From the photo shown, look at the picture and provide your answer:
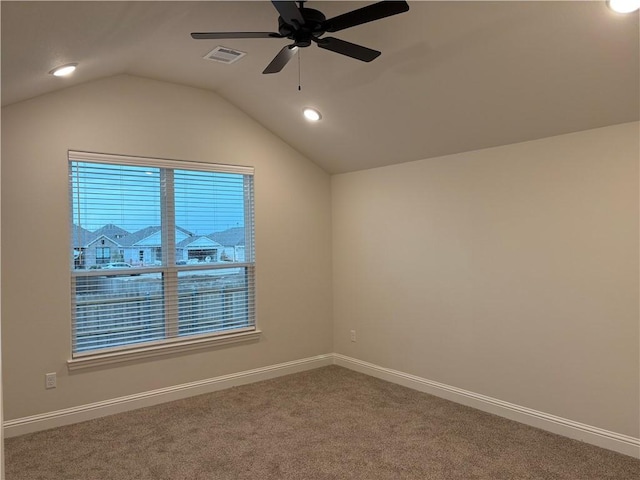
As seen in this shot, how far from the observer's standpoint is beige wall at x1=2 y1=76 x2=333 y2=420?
Answer: 355 cm

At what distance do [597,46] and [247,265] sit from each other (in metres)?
3.32

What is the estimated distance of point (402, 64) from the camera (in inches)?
127

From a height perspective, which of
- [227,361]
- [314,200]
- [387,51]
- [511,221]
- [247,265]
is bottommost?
[227,361]

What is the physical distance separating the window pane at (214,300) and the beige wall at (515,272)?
1169 mm

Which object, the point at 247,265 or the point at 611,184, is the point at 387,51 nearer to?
the point at 611,184

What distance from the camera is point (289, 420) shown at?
12.4 feet

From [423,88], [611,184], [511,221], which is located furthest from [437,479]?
[423,88]

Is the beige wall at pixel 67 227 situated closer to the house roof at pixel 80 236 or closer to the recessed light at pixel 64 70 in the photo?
the house roof at pixel 80 236

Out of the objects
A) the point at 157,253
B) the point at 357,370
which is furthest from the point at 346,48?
the point at 357,370

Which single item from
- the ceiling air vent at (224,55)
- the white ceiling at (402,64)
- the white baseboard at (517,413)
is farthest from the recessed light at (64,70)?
the white baseboard at (517,413)

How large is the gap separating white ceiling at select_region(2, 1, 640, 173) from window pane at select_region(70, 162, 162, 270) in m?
0.74

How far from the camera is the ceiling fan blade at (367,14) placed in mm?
2053

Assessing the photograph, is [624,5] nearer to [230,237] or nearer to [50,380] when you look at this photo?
[230,237]

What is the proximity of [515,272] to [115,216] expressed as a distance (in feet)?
10.5
